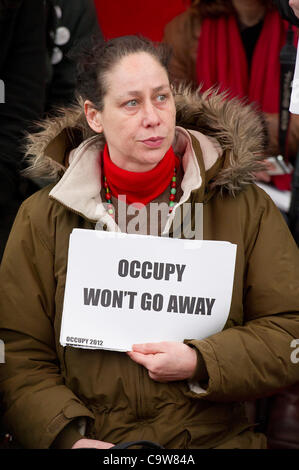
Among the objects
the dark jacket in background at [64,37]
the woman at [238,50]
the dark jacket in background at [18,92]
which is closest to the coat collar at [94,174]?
the dark jacket in background at [18,92]

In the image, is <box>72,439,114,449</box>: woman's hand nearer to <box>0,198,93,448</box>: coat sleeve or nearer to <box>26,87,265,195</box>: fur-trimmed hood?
<box>0,198,93,448</box>: coat sleeve

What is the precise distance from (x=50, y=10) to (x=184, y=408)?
167 cm

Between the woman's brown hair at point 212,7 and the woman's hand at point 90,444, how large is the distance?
2246mm

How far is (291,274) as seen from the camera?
2.02m

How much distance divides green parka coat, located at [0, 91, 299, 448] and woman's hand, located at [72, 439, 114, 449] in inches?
2.3

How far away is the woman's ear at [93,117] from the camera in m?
2.11

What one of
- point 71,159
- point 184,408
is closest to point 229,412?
point 184,408

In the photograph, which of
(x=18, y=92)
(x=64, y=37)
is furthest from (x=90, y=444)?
(x=64, y=37)

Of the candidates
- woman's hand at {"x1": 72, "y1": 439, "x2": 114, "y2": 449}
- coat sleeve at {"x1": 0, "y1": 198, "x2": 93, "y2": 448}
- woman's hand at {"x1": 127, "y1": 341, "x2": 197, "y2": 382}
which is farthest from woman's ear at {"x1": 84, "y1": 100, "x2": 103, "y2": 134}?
woman's hand at {"x1": 72, "y1": 439, "x2": 114, "y2": 449}

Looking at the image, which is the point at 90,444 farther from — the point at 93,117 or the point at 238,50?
the point at 238,50

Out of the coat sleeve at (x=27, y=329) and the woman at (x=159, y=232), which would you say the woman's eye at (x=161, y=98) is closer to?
the woman at (x=159, y=232)

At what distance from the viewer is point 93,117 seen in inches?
84.0

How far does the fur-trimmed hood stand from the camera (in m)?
2.06

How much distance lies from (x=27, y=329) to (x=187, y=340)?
47 centimetres
